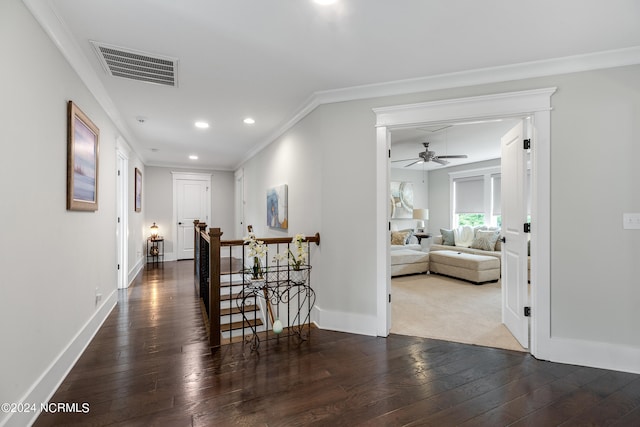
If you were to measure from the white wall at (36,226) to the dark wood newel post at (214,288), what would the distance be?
3.35 ft

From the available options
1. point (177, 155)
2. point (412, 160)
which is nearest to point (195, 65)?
point (177, 155)

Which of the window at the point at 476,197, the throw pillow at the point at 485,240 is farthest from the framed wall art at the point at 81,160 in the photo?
the window at the point at 476,197

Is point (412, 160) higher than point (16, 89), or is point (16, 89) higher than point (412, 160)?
point (412, 160)

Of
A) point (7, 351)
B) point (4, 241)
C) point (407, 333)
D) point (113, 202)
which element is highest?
point (113, 202)

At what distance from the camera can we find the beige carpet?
9.47 feet

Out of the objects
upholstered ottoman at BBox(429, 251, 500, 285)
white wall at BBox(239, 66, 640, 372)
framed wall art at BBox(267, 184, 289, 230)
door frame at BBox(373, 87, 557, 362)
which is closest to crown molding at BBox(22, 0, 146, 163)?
framed wall art at BBox(267, 184, 289, 230)

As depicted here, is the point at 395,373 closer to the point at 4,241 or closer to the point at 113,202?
the point at 4,241

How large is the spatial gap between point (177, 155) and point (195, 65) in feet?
14.7

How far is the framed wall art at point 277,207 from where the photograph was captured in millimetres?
4172

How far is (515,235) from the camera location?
280cm

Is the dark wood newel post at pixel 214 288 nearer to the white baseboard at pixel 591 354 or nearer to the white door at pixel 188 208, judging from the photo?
the white baseboard at pixel 591 354

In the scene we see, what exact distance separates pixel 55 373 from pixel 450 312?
3.73m

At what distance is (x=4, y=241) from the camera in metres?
1.46

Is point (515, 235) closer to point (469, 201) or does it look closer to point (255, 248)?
point (255, 248)
